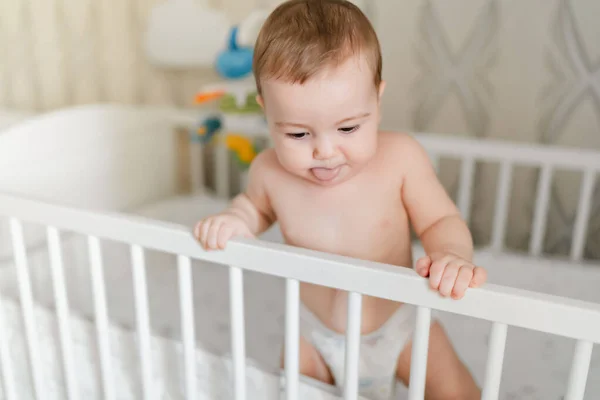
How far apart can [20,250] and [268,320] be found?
0.46 meters

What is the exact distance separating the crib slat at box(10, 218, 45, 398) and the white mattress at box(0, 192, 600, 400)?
0.67 feet

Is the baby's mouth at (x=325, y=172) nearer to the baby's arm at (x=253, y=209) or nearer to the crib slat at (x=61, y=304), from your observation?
the baby's arm at (x=253, y=209)

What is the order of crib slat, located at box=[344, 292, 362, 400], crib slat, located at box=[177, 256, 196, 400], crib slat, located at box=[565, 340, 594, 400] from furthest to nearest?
crib slat, located at box=[177, 256, 196, 400]
crib slat, located at box=[344, 292, 362, 400]
crib slat, located at box=[565, 340, 594, 400]

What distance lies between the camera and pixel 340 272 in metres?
0.69

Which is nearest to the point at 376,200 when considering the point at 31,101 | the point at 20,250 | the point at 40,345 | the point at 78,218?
the point at 78,218

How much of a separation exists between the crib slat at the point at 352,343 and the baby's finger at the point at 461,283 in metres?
0.11

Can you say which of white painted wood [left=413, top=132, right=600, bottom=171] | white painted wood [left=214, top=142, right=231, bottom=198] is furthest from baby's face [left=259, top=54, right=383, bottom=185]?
white painted wood [left=214, top=142, right=231, bottom=198]

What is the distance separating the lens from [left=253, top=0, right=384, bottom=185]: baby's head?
71 cm

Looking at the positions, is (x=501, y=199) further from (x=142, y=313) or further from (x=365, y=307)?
(x=142, y=313)

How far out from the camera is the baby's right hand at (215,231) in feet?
2.50

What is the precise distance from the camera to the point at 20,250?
0.93 m

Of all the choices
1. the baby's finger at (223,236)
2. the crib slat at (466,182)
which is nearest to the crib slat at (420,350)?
the baby's finger at (223,236)

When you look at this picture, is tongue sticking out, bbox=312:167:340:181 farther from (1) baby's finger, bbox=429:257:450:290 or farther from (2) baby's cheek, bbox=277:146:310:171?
(1) baby's finger, bbox=429:257:450:290

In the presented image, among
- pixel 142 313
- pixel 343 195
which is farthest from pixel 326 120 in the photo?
pixel 142 313
